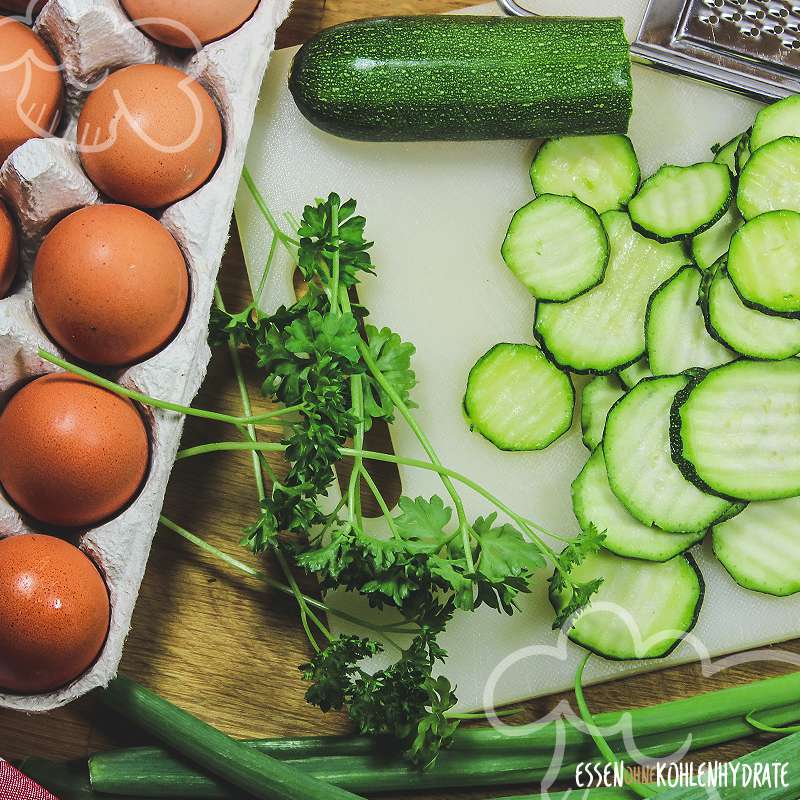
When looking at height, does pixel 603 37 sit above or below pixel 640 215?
above

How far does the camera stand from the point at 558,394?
164cm

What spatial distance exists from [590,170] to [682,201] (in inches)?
6.9

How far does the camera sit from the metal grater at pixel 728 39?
1691 mm

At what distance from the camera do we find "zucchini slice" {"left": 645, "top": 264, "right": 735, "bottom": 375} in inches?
62.7

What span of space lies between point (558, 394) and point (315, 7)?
850 millimetres

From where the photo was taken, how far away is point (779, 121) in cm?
161

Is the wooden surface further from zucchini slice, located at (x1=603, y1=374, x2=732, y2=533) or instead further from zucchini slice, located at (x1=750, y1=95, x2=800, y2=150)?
zucchini slice, located at (x1=750, y1=95, x2=800, y2=150)

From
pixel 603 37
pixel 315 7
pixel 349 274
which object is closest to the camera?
pixel 349 274

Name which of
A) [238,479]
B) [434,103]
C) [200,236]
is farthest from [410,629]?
[434,103]

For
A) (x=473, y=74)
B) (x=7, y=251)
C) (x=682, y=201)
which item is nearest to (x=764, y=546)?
(x=682, y=201)

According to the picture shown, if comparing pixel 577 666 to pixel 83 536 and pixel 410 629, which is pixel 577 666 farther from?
pixel 83 536

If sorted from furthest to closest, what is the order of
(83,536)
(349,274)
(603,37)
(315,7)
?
(315,7) → (603,37) → (349,274) → (83,536)

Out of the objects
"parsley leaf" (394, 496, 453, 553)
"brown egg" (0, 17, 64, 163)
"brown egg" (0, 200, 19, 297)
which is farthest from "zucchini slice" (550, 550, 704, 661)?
"brown egg" (0, 17, 64, 163)

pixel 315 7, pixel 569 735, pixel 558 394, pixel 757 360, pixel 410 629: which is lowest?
pixel 569 735
